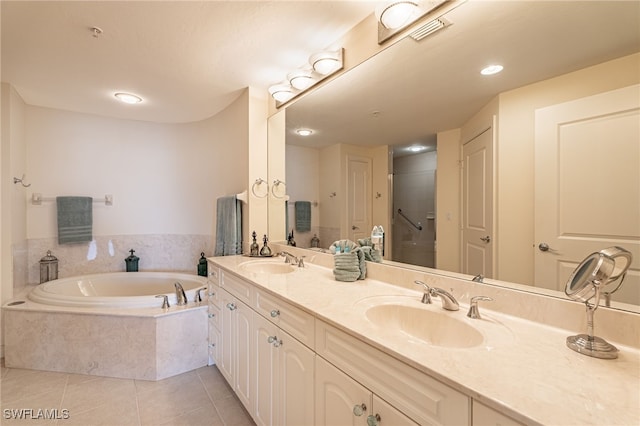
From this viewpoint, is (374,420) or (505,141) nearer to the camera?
(374,420)

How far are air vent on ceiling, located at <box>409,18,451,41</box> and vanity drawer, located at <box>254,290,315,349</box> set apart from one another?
136 centimetres

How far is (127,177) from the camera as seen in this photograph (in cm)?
336

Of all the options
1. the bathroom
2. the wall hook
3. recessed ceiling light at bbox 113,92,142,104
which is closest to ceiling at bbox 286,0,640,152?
the bathroom

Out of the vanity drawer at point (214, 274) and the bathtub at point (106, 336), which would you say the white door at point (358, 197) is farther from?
the bathtub at point (106, 336)

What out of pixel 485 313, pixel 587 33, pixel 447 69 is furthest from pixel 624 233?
pixel 447 69

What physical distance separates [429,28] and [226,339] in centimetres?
213

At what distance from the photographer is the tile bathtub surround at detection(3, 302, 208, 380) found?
2148mm

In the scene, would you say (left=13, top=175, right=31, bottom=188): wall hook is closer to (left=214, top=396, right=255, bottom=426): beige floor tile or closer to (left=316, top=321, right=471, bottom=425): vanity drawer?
(left=214, top=396, right=255, bottom=426): beige floor tile

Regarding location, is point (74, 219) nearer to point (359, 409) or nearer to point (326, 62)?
point (326, 62)

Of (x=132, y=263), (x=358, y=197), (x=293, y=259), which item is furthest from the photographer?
(x=132, y=263)

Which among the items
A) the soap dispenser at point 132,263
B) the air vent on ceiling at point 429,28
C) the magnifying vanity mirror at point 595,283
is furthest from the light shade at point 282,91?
the soap dispenser at point 132,263

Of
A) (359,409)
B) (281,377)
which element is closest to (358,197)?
(281,377)

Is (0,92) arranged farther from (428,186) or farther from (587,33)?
(587,33)

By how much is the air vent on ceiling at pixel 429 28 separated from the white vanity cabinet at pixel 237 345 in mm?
1633
